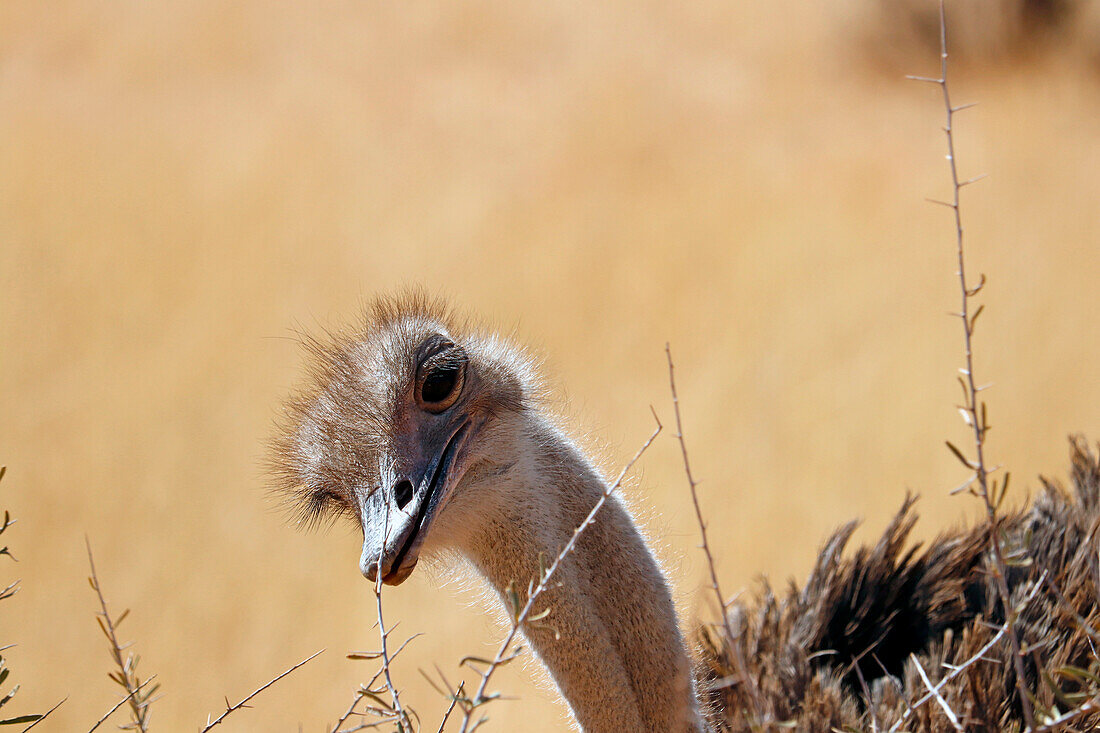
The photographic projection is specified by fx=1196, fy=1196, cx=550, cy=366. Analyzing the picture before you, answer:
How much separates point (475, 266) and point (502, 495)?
3.57 meters

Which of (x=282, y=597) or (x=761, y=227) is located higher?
(x=761, y=227)

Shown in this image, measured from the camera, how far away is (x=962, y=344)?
4387 millimetres

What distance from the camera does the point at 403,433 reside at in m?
1.52

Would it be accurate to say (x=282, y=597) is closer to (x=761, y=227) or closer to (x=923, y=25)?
(x=761, y=227)

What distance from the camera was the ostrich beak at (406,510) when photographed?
132 cm

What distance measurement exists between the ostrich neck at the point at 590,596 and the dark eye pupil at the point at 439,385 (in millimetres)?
138

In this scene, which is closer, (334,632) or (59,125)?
(334,632)

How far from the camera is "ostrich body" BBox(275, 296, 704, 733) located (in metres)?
1.53

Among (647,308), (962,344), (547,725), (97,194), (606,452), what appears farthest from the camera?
(97,194)

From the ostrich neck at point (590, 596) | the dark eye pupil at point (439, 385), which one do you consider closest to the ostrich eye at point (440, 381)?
the dark eye pupil at point (439, 385)

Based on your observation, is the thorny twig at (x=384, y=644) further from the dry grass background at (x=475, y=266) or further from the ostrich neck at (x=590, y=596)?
the dry grass background at (x=475, y=266)

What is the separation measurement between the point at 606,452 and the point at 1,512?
2.83 m

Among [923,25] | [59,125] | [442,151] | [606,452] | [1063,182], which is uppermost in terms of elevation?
[59,125]

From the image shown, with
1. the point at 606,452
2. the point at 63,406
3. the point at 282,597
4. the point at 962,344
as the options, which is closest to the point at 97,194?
the point at 63,406
